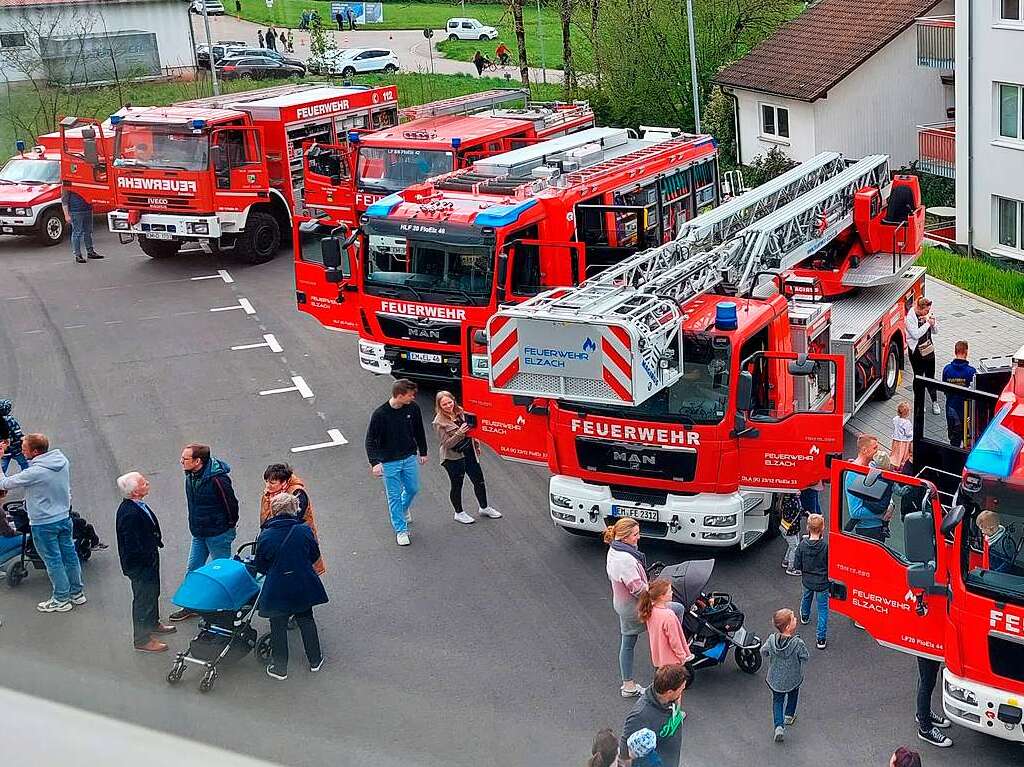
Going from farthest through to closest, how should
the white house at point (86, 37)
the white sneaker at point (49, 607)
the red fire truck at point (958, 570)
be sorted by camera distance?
the red fire truck at point (958, 570)
the white house at point (86, 37)
the white sneaker at point (49, 607)

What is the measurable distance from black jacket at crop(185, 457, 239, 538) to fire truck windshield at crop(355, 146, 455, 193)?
9.49 metres

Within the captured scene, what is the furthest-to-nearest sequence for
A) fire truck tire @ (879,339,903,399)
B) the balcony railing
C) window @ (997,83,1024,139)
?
1. the balcony railing
2. window @ (997,83,1024,139)
3. fire truck tire @ (879,339,903,399)

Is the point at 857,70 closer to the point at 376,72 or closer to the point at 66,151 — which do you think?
the point at 66,151

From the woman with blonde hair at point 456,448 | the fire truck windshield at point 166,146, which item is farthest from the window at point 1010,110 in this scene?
the woman with blonde hair at point 456,448

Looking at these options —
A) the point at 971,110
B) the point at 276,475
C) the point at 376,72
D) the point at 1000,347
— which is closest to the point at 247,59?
the point at 376,72

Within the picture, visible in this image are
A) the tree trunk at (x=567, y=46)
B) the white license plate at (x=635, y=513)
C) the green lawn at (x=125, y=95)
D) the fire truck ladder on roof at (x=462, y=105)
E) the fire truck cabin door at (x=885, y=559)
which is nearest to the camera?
the green lawn at (x=125, y=95)

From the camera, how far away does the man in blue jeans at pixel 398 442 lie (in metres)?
10.9

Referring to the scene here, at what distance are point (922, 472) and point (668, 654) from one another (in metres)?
2.29

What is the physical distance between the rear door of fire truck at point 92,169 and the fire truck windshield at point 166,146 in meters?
0.66

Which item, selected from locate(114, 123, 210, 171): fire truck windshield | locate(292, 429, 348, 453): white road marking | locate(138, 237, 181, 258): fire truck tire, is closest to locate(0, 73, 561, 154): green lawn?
locate(114, 123, 210, 171): fire truck windshield

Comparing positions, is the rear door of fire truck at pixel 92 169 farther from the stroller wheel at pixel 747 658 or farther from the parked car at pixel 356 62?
the parked car at pixel 356 62

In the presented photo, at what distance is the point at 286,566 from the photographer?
8594 millimetres

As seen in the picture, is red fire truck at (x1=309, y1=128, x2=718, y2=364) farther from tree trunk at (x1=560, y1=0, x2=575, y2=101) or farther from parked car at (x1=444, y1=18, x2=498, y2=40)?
parked car at (x1=444, y1=18, x2=498, y2=40)

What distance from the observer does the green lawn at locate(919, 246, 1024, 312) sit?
62.7ft
